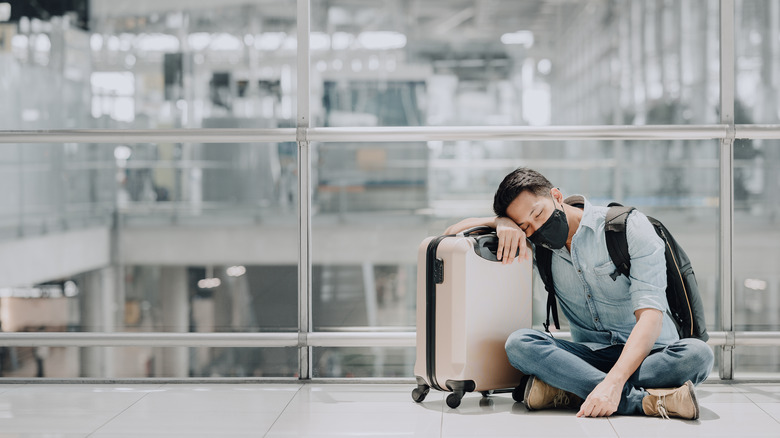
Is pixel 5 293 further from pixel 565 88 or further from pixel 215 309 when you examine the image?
pixel 565 88

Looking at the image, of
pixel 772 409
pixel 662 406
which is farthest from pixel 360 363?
pixel 772 409

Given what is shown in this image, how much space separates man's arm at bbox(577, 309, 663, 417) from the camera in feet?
6.43

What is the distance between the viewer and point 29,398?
244cm

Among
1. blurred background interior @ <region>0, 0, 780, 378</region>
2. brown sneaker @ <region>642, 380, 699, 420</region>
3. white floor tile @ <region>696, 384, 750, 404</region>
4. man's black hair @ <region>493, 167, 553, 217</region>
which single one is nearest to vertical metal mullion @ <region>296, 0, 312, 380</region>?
blurred background interior @ <region>0, 0, 780, 378</region>

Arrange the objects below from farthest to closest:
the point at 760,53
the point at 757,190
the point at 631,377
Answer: the point at 760,53 < the point at 757,190 < the point at 631,377

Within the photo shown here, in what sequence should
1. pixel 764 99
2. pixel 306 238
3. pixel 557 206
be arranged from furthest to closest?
pixel 764 99 < pixel 306 238 < pixel 557 206

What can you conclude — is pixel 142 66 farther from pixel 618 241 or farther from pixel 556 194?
pixel 618 241

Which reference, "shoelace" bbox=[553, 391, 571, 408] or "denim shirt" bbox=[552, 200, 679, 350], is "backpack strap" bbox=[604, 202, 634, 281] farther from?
"shoelace" bbox=[553, 391, 571, 408]

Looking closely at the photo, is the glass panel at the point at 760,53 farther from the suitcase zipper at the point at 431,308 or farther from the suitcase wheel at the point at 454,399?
the suitcase wheel at the point at 454,399

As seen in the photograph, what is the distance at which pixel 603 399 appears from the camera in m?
1.97

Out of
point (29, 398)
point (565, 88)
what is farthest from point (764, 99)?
point (29, 398)

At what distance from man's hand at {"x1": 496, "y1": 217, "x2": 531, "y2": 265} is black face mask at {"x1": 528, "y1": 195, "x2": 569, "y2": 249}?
5 cm

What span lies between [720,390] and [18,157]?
3.33 metres

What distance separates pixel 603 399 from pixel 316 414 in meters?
0.86
